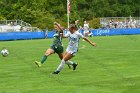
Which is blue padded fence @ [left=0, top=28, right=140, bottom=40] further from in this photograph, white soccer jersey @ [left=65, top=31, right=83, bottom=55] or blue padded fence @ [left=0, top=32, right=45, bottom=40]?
white soccer jersey @ [left=65, top=31, right=83, bottom=55]

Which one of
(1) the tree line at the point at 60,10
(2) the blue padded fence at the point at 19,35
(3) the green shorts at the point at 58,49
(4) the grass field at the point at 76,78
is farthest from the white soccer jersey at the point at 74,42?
(1) the tree line at the point at 60,10

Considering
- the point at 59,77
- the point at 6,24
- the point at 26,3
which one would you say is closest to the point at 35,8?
the point at 26,3

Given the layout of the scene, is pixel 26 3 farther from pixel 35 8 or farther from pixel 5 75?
pixel 5 75

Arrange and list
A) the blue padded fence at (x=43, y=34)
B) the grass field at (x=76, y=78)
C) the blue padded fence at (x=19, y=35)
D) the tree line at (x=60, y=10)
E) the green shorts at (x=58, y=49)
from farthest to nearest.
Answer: the tree line at (x=60, y=10)
the blue padded fence at (x=43, y=34)
the blue padded fence at (x=19, y=35)
the green shorts at (x=58, y=49)
the grass field at (x=76, y=78)

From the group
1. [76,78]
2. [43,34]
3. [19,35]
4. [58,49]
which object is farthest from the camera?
[43,34]

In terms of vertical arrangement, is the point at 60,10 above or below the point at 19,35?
above

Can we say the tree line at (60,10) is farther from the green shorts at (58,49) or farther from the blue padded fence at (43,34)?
the green shorts at (58,49)

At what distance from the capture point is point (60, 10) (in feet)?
283

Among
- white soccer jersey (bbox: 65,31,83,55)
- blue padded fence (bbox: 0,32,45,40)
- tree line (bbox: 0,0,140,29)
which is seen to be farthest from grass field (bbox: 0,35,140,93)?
tree line (bbox: 0,0,140,29)

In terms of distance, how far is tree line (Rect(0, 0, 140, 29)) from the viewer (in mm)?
74938

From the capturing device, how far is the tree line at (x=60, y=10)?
74.9 metres

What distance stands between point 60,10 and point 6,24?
2236 cm

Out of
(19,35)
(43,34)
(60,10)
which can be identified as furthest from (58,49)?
(60,10)

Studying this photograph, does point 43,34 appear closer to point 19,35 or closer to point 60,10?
point 19,35
